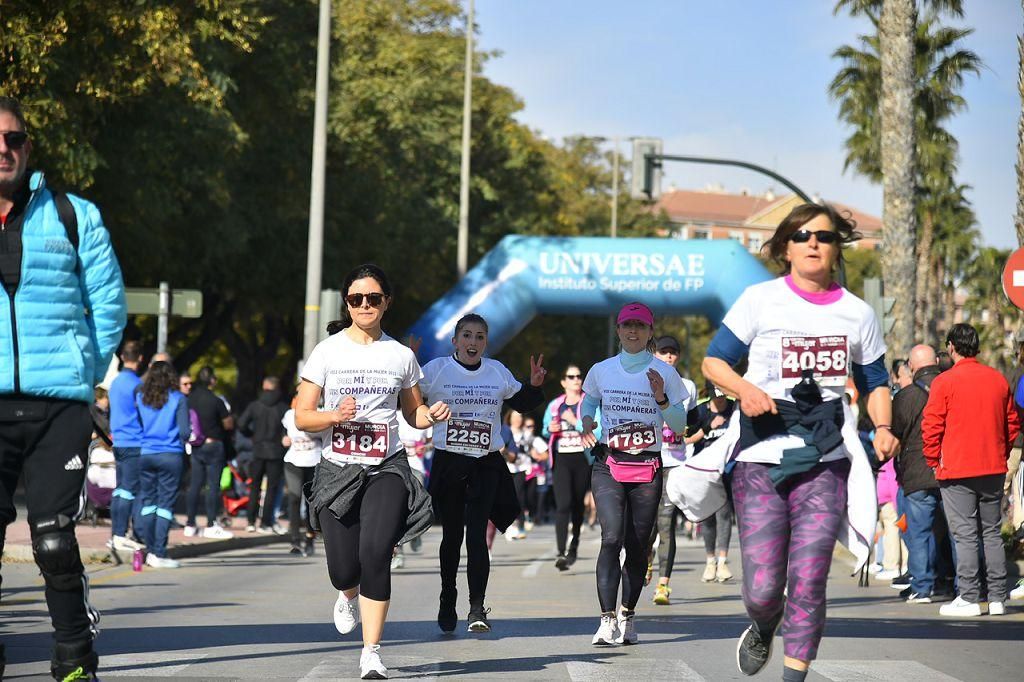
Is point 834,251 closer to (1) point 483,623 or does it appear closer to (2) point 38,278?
(2) point 38,278

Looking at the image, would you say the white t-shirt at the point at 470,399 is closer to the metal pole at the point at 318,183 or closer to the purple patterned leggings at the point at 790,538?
the purple patterned leggings at the point at 790,538

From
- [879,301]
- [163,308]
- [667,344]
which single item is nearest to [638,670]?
[667,344]

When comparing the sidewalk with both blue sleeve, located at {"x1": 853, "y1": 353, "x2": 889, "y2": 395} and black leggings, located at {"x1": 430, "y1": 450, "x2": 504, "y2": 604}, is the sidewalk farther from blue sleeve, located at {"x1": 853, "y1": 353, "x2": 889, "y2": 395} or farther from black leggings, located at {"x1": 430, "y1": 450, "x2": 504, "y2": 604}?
blue sleeve, located at {"x1": 853, "y1": 353, "x2": 889, "y2": 395}

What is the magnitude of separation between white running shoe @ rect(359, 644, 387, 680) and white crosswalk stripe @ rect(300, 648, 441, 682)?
108mm

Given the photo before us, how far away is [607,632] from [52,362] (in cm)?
399

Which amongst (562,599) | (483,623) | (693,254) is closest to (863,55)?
(693,254)

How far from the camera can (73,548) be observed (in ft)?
21.6

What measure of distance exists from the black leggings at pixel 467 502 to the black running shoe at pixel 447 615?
0.20m

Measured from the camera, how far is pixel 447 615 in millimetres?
9984

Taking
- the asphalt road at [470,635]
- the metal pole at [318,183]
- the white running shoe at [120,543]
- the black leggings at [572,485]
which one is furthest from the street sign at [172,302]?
the black leggings at [572,485]

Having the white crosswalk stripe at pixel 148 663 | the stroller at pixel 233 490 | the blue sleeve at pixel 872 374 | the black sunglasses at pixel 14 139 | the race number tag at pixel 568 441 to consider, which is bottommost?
the stroller at pixel 233 490

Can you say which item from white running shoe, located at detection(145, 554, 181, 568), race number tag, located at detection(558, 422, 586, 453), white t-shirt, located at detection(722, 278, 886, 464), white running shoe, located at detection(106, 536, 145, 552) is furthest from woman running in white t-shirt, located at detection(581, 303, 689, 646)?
white running shoe, located at detection(106, 536, 145, 552)

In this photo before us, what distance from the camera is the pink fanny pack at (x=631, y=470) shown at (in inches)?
389

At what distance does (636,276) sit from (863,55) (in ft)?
43.3
